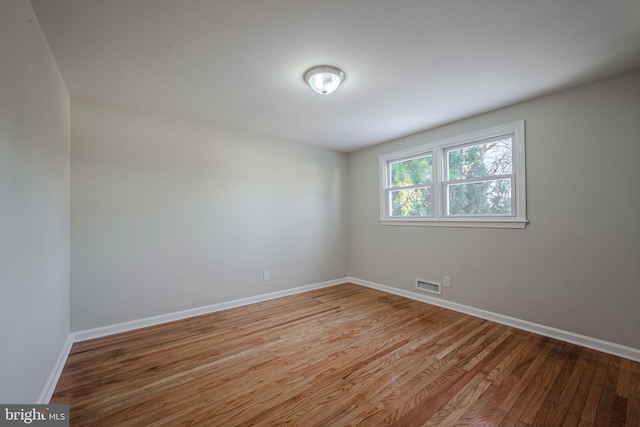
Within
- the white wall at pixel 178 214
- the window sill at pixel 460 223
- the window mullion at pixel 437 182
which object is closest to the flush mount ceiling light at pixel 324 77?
the white wall at pixel 178 214

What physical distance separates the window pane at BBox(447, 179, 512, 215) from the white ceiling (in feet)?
2.98

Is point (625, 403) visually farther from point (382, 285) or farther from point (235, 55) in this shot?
point (235, 55)

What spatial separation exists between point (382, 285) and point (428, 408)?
2627 mm

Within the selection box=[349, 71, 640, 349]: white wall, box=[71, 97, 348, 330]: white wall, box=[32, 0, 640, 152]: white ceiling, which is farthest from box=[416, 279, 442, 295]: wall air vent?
box=[32, 0, 640, 152]: white ceiling

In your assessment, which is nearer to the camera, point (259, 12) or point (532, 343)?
point (259, 12)

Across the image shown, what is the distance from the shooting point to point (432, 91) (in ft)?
8.25

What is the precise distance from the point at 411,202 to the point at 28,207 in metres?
3.93

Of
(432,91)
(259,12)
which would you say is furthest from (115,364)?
(432,91)

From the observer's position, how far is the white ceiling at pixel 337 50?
5.03ft

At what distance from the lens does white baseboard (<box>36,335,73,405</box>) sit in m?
1.62

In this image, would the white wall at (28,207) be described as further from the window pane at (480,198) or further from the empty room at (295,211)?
the window pane at (480,198)

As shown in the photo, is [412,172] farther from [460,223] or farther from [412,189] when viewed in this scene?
[460,223]
